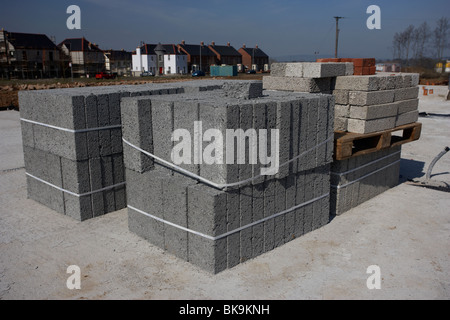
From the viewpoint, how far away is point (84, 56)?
6531 cm

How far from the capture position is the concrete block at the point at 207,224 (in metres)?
4.66

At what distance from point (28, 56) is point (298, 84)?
61685mm

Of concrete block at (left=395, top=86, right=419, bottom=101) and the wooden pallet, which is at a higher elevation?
concrete block at (left=395, top=86, right=419, bottom=101)

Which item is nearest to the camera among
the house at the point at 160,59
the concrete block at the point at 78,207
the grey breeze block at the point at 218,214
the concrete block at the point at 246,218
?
the grey breeze block at the point at 218,214

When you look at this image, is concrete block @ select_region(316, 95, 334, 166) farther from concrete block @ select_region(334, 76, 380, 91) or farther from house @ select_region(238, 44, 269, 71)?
house @ select_region(238, 44, 269, 71)

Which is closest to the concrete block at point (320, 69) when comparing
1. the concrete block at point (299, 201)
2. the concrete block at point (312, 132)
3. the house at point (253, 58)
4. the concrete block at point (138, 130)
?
the concrete block at point (312, 132)

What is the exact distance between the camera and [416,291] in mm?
4449

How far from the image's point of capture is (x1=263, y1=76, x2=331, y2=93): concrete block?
6677 millimetres

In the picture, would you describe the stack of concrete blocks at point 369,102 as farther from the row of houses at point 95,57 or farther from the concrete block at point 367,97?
the row of houses at point 95,57

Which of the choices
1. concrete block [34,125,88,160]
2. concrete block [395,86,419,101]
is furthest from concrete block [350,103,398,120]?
concrete block [34,125,88,160]

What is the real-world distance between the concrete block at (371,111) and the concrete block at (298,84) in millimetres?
626

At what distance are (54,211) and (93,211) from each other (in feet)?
2.86
